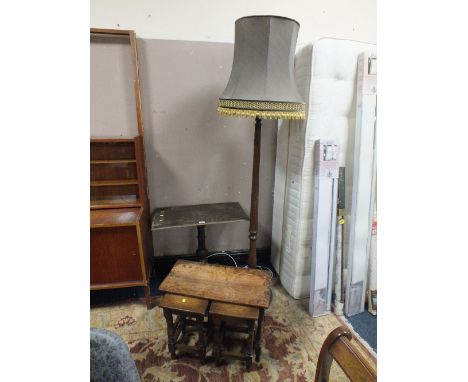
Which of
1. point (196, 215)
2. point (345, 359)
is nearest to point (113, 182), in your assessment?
point (196, 215)

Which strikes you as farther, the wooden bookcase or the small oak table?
the wooden bookcase

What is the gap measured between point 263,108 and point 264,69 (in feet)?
0.55

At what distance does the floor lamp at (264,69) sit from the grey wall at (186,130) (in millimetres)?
562

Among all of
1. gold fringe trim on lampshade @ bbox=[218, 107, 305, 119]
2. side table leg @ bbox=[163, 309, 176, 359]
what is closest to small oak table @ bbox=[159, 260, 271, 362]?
side table leg @ bbox=[163, 309, 176, 359]

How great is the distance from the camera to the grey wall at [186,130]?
5.68 feet

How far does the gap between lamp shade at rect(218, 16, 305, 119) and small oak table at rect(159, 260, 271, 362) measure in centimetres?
77

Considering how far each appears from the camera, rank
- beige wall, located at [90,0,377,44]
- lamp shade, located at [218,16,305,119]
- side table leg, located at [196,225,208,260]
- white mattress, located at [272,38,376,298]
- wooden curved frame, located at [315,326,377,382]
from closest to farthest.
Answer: wooden curved frame, located at [315,326,377,382] < lamp shade, located at [218,16,305,119] < white mattress, located at [272,38,376,298] < beige wall, located at [90,0,377,44] < side table leg, located at [196,225,208,260]

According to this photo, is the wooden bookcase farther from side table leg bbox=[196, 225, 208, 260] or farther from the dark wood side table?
side table leg bbox=[196, 225, 208, 260]

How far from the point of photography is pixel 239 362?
1.41 m

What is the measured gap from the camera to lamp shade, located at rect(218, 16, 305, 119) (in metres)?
1.24
